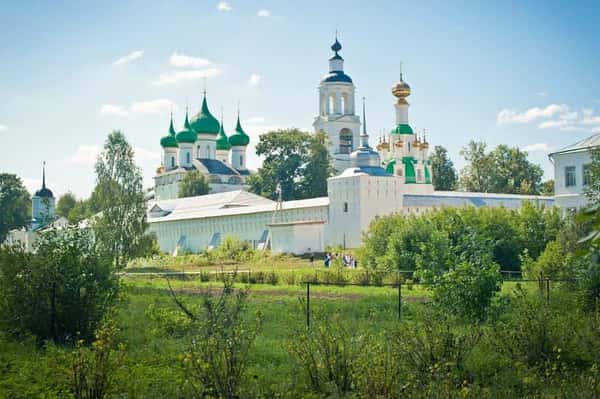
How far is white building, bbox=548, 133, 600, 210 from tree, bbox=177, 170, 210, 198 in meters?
39.4

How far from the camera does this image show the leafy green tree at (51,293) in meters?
10.3

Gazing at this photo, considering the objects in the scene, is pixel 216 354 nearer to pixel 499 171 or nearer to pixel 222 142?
pixel 499 171

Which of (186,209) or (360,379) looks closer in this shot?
(360,379)

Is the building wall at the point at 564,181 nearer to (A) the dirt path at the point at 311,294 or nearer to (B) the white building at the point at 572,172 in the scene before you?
(B) the white building at the point at 572,172

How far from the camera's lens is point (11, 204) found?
2140 inches

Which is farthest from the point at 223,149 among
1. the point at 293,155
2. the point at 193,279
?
the point at 193,279

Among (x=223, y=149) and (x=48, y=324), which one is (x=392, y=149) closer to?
(x=223, y=149)

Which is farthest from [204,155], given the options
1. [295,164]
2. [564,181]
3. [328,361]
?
[328,361]

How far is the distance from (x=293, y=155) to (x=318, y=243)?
18.3 m

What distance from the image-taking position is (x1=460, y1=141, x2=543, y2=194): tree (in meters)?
62.2

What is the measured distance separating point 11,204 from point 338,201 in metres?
26.5

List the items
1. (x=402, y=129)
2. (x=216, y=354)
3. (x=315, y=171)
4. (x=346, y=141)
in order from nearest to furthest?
1. (x=216, y=354)
2. (x=402, y=129)
3. (x=315, y=171)
4. (x=346, y=141)

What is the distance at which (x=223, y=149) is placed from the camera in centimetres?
7150

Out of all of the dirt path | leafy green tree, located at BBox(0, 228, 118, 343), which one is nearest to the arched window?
the dirt path
